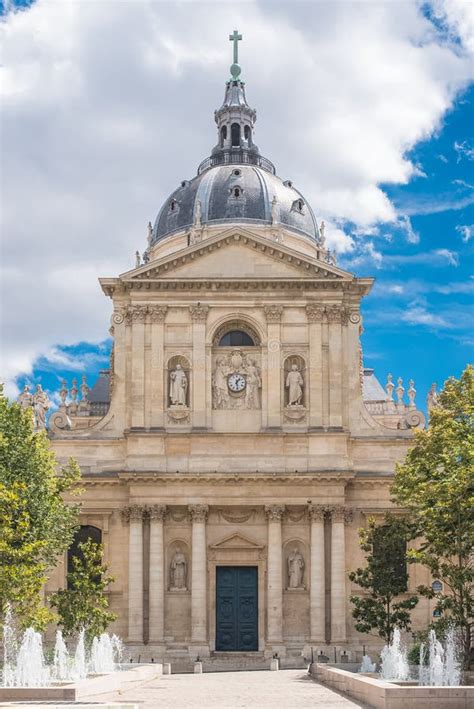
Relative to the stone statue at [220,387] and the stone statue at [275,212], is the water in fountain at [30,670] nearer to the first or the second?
the stone statue at [220,387]

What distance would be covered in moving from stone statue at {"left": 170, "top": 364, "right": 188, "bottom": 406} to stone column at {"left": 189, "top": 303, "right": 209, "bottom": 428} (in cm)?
40

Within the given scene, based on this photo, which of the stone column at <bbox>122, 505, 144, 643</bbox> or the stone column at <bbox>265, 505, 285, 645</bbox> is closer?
the stone column at <bbox>122, 505, 144, 643</bbox>

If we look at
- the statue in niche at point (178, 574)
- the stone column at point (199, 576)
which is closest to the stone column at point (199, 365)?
the stone column at point (199, 576)

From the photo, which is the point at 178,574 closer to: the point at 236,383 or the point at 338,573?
the point at 338,573

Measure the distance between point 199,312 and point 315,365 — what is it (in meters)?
5.17

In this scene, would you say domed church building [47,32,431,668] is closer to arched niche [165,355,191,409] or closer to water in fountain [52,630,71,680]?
arched niche [165,355,191,409]

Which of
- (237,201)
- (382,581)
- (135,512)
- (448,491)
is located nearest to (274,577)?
(135,512)

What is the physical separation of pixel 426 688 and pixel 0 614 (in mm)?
14525

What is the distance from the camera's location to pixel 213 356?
2057 inches

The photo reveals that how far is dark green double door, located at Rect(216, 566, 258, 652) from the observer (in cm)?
5072

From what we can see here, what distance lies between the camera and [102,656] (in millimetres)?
42500

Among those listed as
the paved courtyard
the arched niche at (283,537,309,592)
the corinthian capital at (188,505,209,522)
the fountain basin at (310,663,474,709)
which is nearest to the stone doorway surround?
the arched niche at (283,537,309,592)

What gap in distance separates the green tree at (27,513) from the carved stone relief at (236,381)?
38.8ft

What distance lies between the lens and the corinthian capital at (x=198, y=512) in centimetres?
5066
